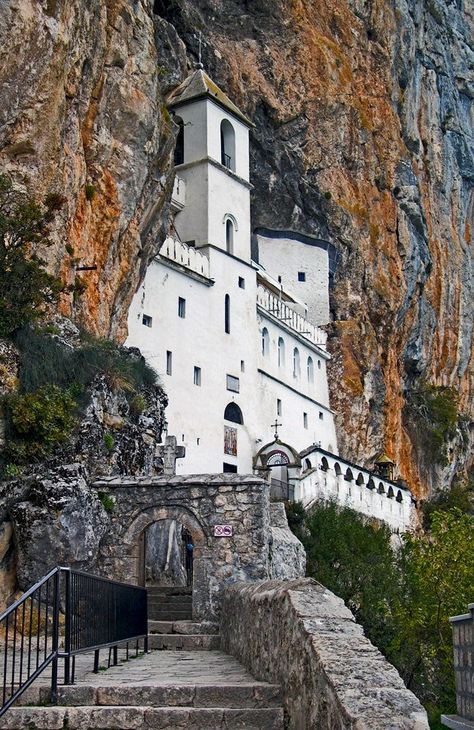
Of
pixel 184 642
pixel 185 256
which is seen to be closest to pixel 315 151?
pixel 185 256

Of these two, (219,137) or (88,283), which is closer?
(88,283)

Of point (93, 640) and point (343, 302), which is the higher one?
point (343, 302)

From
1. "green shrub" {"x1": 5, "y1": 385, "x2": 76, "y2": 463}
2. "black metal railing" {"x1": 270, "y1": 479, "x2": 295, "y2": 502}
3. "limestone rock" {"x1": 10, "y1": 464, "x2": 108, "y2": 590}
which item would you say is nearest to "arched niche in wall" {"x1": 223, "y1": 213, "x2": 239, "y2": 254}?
"black metal railing" {"x1": 270, "y1": 479, "x2": 295, "y2": 502}

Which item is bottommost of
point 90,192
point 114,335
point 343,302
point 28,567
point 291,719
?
point 291,719

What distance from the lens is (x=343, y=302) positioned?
47375 millimetres

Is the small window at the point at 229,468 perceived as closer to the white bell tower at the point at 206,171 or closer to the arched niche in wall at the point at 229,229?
the white bell tower at the point at 206,171

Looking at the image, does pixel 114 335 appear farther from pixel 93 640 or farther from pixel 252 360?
pixel 93 640

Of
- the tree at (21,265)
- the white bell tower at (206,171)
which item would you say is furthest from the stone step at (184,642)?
the white bell tower at (206,171)

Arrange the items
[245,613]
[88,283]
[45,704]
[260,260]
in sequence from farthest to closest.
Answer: [260,260] < [88,283] < [245,613] < [45,704]

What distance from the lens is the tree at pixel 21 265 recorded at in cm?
1739

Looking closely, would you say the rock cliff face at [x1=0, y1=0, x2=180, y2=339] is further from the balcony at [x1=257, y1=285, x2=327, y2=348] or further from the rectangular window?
the balcony at [x1=257, y1=285, x2=327, y2=348]

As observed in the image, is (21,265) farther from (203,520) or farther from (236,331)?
(236,331)

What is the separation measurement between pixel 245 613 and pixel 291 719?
3577mm

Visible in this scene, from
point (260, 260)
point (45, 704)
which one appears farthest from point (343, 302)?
point (45, 704)
